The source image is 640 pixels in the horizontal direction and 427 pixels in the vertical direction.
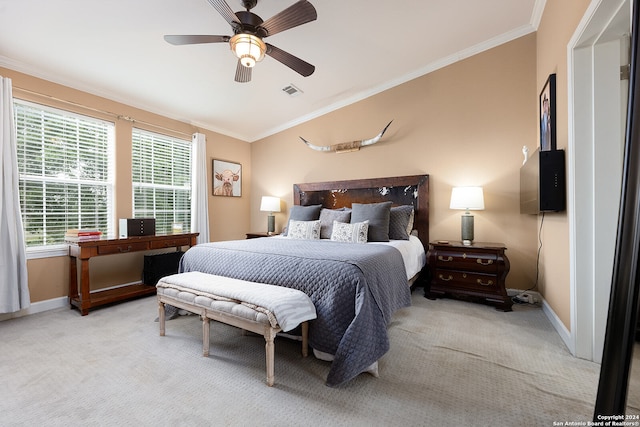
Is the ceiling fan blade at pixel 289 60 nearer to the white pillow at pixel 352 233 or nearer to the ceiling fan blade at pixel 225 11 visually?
the ceiling fan blade at pixel 225 11

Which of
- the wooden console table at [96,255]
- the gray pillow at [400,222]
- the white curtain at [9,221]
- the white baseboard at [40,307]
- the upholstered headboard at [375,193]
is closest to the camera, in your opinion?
the white curtain at [9,221]

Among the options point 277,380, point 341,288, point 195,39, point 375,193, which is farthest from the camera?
point 375,193

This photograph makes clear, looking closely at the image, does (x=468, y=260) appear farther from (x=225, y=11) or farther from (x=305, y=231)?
(x=225, y=11)

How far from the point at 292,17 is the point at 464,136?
2.64m

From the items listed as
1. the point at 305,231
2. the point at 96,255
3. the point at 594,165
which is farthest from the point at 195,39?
the point at 594,165

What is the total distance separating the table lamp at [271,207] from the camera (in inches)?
192

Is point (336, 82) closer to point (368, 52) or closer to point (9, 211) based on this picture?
point (368, 52)

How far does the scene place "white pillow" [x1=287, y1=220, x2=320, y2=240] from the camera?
11.9 ft

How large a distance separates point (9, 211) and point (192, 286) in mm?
2138

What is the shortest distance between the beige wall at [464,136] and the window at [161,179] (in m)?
2.38

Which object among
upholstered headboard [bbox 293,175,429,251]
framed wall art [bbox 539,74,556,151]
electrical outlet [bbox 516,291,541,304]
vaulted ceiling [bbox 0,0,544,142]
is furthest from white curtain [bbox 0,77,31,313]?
electrical outlet [bbox 516,291,541,304]

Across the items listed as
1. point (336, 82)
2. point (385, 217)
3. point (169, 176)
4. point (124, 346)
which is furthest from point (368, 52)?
point (124, 346)

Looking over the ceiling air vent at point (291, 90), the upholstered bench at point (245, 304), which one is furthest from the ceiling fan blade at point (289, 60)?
the upholstered bench at point (245, 304)

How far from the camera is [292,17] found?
6.21ft
